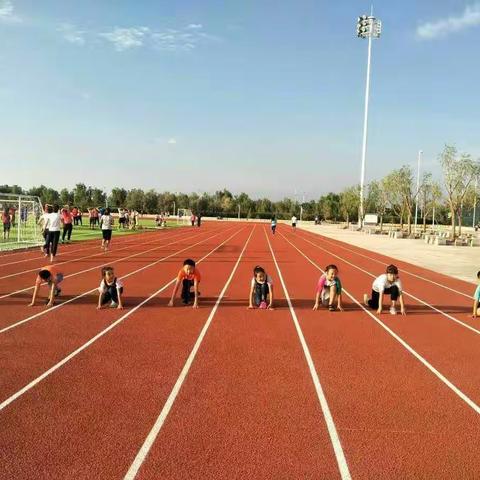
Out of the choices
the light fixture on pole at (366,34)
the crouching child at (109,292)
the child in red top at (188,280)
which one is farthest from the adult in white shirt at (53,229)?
the light fixture on pole at (366,34)

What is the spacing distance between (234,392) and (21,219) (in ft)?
61.3

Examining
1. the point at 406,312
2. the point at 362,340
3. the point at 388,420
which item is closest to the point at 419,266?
the point at 406,312

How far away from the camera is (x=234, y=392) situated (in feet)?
16.1

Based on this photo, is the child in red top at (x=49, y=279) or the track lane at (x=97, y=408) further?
the child in red top at (x=49, y=279)

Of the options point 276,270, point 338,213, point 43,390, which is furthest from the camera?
point 338,213

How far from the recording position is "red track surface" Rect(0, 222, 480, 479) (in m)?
3.62

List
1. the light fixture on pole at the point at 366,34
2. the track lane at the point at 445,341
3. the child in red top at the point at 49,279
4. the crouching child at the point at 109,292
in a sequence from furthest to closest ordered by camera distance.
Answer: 1. the light fixture on pole at the point at 366,34
2. the crouching child at the point at 109,292
3. the child in red top at the point at 49,279
4. the track lane at the point at 445,341

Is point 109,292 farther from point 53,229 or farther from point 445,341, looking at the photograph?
point 53,229

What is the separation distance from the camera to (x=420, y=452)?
150 inches

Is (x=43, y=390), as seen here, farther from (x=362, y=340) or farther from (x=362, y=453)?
(x=362, y=340)

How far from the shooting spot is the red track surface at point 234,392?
362 centimetres

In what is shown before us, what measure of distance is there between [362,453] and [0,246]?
1739 cm

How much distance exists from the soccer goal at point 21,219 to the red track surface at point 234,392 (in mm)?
10741

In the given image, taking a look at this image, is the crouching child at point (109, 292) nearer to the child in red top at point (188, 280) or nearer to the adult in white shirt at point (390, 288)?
the child in red top at point (188, 280)
